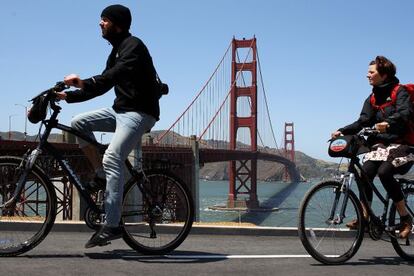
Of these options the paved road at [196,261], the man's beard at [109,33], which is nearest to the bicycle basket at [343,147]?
the paved road at [196,261]

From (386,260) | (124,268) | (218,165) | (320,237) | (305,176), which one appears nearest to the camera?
(124,268)

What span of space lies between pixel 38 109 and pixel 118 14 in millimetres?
743

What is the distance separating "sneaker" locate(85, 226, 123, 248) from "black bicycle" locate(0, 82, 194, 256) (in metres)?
0.10

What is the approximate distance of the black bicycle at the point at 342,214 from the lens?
3.37 m

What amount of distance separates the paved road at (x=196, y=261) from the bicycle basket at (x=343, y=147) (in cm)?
70

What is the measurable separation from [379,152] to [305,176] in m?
168

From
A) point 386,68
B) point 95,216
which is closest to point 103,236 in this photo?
point 95,216

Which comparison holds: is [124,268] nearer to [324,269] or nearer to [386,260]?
[324,269]

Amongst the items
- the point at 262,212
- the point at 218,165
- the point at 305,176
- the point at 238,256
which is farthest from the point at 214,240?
the point at 218,165

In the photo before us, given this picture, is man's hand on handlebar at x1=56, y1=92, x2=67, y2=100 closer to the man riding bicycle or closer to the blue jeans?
the man riding bicycle

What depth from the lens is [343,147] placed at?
3420 millimetres

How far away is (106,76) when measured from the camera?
124 inches

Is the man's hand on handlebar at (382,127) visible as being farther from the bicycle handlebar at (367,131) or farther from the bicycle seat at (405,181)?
the bicycle seat at (405,181)

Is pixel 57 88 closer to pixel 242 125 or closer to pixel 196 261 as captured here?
pixel 196 261
